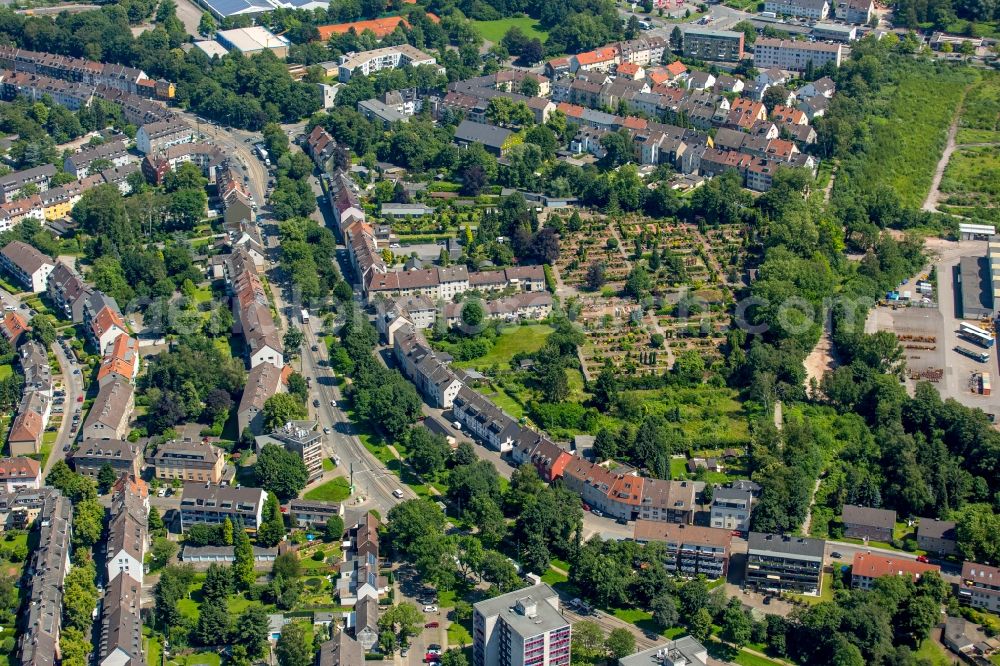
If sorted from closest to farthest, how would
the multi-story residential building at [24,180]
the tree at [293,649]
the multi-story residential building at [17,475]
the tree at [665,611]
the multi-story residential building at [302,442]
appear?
1. the tree at [293,649]
2. the tree at [665,611]
3. the multi-story residential building at [17,475]
4. the multi-story residential building at [302,442]
5. the multi-story residential building at [24,180]

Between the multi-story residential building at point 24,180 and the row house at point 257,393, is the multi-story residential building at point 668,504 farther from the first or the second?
the multi-story residential building at point 24,180

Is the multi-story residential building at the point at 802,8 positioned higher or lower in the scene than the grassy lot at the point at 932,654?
higher

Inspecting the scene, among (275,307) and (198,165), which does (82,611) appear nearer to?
(275,307)

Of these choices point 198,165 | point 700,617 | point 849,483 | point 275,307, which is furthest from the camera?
point 198,165

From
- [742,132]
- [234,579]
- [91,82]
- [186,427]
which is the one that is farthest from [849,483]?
[91,82]

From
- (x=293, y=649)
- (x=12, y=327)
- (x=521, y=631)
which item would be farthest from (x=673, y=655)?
(x=12, y=327)

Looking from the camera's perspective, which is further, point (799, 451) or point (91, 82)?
point (91, 82)

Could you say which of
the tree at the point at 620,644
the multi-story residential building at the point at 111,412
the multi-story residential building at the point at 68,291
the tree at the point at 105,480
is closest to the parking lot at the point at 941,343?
the tree at the point at 620,644
